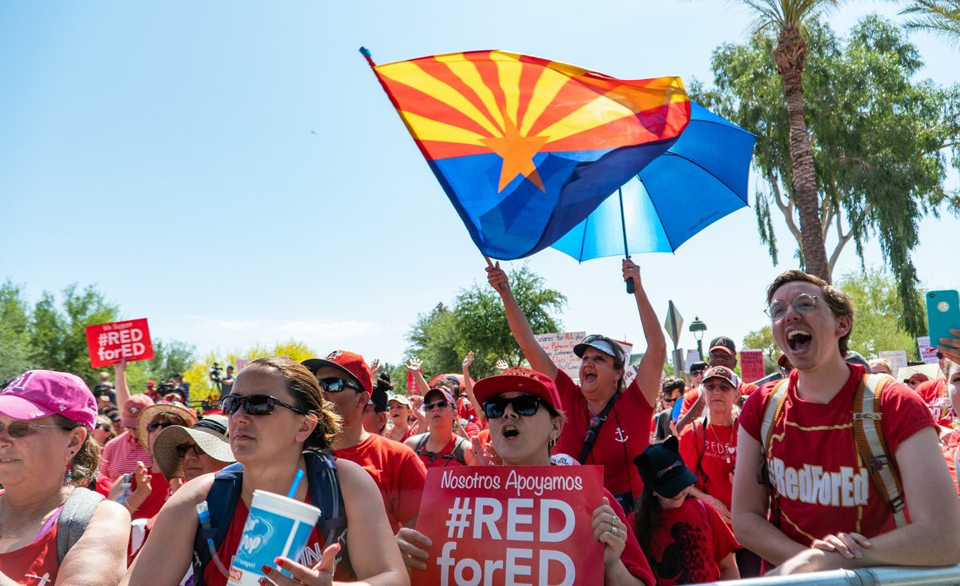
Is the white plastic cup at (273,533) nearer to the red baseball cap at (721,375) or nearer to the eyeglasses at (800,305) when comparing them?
the eyeglasses at (800,305)

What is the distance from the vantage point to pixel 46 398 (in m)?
2.77

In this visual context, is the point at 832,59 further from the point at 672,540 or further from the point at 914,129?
the point at 672,540

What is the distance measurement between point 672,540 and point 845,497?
0.96m

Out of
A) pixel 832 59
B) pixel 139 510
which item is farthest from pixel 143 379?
pixel 139 510

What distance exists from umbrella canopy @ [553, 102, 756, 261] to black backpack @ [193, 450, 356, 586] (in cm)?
380

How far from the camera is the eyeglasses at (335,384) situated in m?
3.73

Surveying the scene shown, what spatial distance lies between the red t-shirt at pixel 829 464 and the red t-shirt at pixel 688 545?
0.58 m

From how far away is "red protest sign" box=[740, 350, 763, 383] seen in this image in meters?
11.2

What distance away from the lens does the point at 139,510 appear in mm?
4469

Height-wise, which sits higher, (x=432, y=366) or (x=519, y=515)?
(x=432, y=366)

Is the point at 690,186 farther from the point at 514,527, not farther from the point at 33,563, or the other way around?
the point at 33,563

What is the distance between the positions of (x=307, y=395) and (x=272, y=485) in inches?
12.5

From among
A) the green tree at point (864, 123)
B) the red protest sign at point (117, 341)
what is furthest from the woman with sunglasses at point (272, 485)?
the green tree at point (864, 123)

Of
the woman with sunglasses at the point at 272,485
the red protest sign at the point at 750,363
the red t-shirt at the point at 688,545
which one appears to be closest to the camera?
the woman with sunglasses at the point at 272,485
